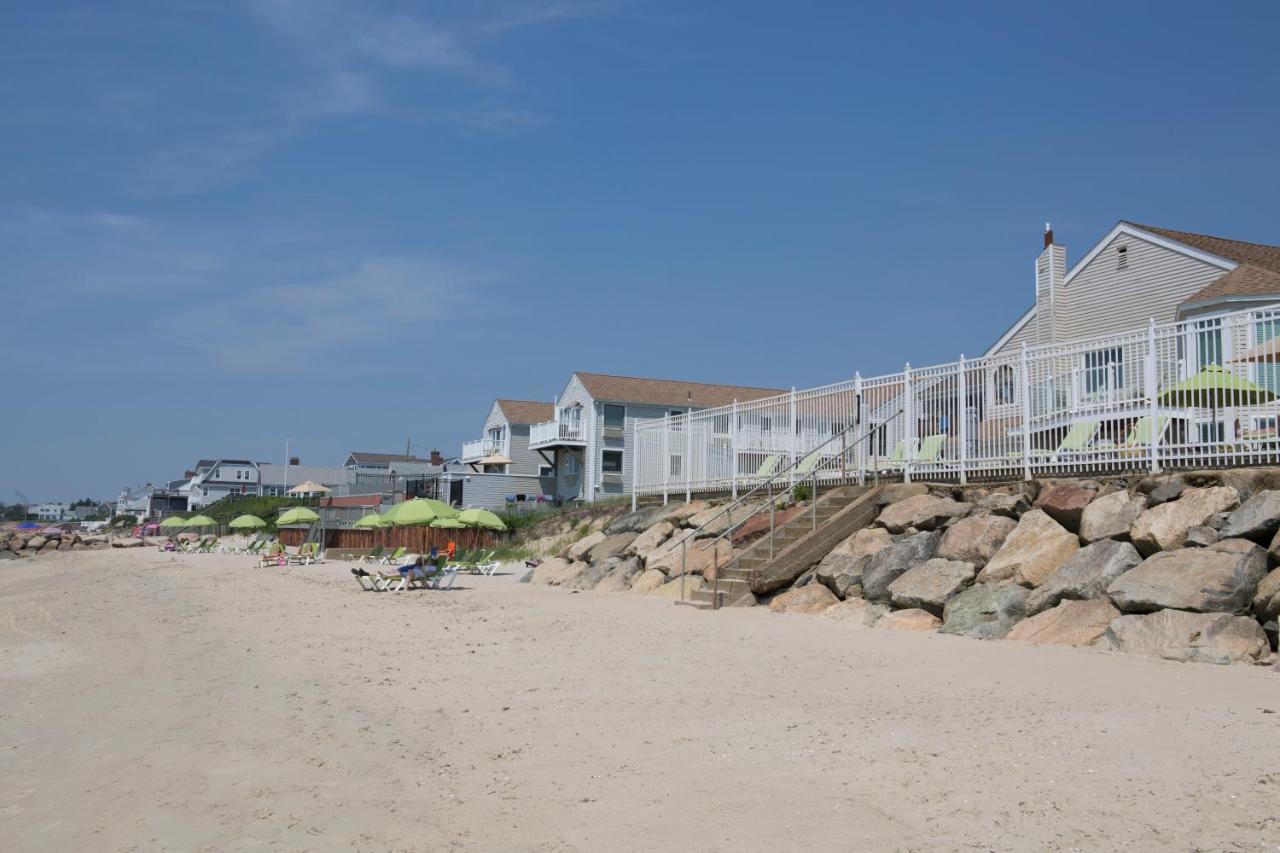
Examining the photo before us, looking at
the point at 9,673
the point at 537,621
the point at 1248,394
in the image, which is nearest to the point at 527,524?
the point at 537,621

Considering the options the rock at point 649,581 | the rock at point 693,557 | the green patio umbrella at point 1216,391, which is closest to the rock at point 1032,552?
the green patio umbrella at point 1216,391

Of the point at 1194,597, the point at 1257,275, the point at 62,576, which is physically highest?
the point at 1257,275

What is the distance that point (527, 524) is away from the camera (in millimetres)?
32906

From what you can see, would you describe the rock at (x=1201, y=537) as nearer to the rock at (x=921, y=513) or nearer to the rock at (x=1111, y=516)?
the rock at (x=1111, y=516)

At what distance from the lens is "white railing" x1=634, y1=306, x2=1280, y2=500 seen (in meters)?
11.3

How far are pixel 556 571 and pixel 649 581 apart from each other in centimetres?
464

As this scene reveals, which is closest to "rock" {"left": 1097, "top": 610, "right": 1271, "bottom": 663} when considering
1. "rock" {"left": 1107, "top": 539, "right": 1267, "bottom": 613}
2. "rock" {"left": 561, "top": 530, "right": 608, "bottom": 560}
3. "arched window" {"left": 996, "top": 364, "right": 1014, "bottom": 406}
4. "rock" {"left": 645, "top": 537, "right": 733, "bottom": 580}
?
"rock" {"left": 1107, "top": 539, "right": 1267, "bottom": 613}

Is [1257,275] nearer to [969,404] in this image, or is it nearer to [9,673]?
[969,404]

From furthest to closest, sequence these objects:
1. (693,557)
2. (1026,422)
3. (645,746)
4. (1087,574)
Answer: (693,557), (1026,422), (1087,574), (645,746)

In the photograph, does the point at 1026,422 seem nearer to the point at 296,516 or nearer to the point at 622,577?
the point at 622,577

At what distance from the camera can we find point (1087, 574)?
33.8 feet

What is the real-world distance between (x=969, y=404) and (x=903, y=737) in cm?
882

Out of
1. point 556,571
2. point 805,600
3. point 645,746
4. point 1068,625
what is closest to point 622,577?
point 556,571

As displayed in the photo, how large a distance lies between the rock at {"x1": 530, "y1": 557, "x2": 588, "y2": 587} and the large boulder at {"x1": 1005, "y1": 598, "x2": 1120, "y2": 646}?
11.4 metres
